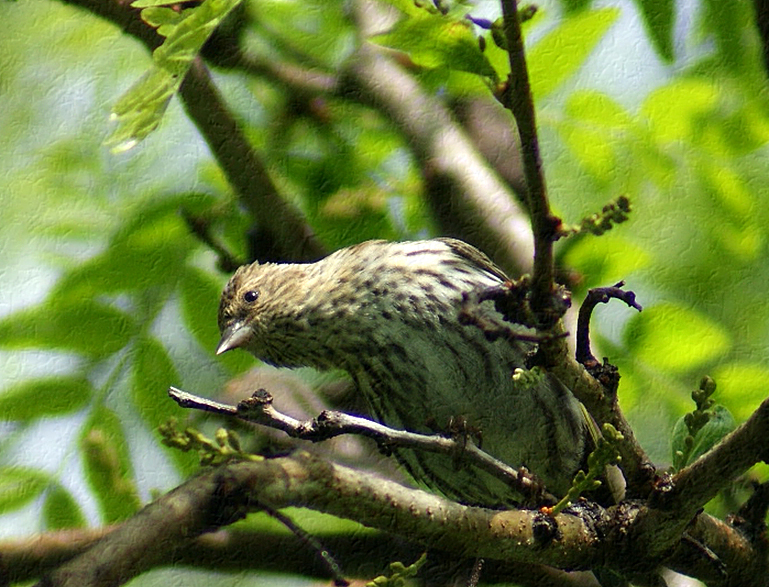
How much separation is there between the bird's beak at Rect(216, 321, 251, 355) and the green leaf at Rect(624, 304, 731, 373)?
64 cm

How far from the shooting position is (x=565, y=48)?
1.47 meters

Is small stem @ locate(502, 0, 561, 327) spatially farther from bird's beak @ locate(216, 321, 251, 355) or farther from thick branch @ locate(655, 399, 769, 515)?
bird's beak @ locate(216, 321, 251, 355)

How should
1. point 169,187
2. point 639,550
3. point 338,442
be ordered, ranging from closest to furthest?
point 639,550, point 169,187, point 338,442

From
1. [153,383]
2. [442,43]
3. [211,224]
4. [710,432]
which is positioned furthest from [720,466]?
[211,224]

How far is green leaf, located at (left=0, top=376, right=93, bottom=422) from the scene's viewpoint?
1530 mm

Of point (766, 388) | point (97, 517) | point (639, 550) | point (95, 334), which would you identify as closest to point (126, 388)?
point (95, 334)

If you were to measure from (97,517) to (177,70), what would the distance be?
2.81ft

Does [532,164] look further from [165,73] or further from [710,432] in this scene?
[710,432]

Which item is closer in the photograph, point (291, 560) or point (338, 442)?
point (291, 560)

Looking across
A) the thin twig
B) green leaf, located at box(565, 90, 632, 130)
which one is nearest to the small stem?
the thin twig

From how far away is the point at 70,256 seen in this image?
1645 millimetres

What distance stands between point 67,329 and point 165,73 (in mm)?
791

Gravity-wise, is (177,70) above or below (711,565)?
above

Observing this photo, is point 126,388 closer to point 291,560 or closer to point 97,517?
point 97,517
